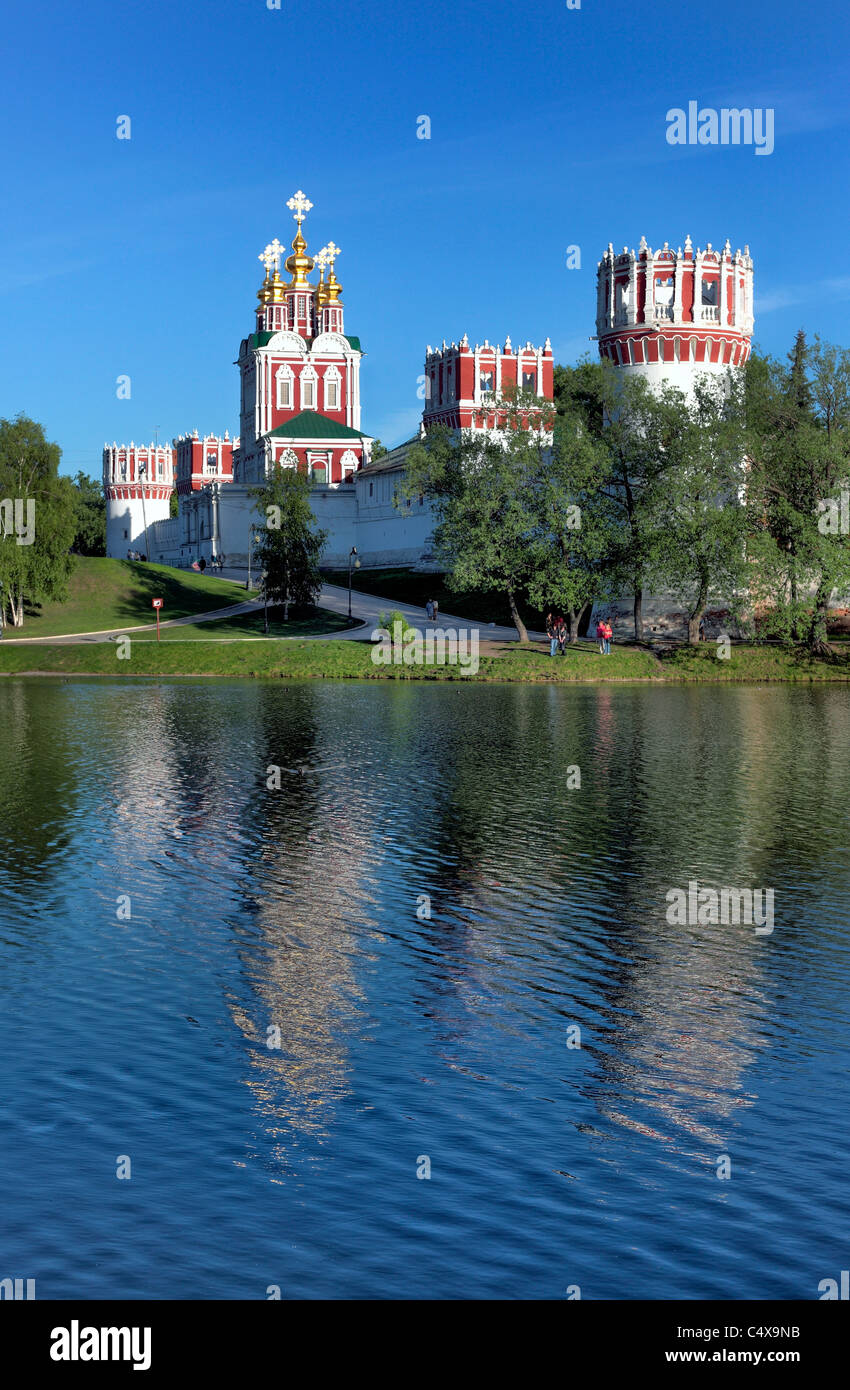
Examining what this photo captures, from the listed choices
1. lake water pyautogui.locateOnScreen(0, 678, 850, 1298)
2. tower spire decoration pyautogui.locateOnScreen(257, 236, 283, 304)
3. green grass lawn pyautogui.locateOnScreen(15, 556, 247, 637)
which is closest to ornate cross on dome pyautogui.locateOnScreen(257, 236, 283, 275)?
tower spire decoration pyautogui.locateOnScreen(257, 236, 283, 304)

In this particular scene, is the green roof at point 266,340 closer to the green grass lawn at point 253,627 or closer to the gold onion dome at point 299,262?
the gold onion dome at point 299,262

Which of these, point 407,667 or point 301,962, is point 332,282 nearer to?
point 407,667

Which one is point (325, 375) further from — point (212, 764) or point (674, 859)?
point (674, 859)

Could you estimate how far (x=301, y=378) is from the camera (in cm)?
13612

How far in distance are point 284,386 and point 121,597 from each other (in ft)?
171

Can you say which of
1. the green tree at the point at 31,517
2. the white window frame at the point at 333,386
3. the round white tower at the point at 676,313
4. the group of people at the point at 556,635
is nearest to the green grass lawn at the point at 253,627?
the green tree at the point at 31,517

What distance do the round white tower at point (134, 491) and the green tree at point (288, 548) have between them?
346ft

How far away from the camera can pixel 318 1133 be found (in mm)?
11461

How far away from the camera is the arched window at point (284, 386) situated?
135375 millimetres

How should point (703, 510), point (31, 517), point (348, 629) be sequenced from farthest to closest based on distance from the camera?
point (348, 629) → point (31, 517) → point (703, 510)

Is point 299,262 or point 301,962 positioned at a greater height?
point 299,262

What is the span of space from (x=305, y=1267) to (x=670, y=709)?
138 feet

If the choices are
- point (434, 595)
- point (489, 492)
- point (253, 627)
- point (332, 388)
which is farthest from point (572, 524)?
point (332, 388)

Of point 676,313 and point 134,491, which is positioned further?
point 134,491
